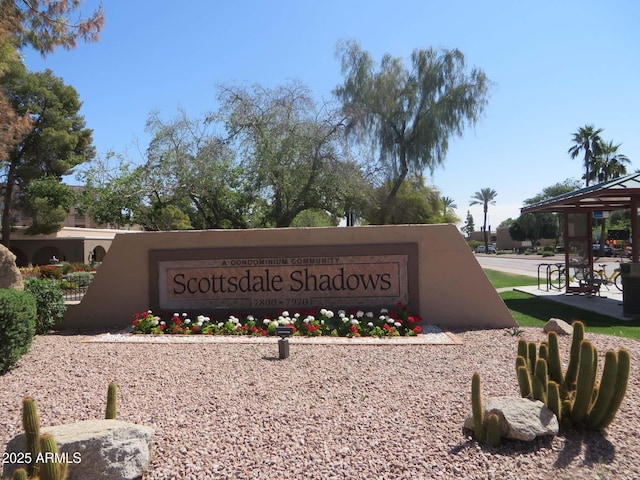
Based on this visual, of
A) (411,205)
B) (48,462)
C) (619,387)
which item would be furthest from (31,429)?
(411,205)

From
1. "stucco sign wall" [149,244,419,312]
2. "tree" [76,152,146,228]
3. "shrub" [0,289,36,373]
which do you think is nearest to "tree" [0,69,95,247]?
"tree" [76,152,146,228]

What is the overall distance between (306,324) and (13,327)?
4.29 meters

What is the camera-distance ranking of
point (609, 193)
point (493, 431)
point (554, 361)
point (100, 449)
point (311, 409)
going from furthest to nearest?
point (609, 193) < point (311, 409) < point (554, 361) < point (493, 431) < point (100, 449)

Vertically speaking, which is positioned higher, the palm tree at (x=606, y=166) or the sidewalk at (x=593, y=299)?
the palm tree at (x=606, y=166)

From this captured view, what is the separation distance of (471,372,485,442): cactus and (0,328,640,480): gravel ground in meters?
0.11

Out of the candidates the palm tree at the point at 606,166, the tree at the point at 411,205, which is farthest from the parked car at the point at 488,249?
the tree at the point at 411,205

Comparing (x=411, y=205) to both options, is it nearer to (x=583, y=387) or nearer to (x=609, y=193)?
(x=609, y=193)

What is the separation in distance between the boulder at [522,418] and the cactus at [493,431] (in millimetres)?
85

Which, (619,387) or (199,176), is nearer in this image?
(619,387)

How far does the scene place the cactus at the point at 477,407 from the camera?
3.92m

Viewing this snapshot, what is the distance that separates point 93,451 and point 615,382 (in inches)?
152

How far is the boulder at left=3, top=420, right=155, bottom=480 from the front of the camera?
326cm

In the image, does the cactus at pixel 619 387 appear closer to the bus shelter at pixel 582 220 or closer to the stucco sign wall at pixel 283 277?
the stucco sign wall at pixel 283 277

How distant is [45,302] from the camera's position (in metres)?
8.89
